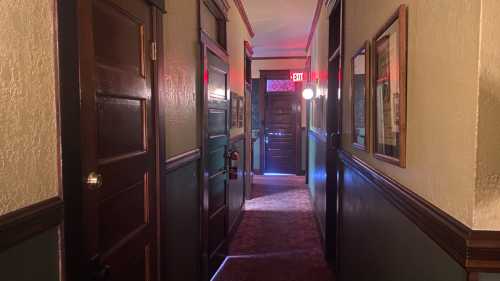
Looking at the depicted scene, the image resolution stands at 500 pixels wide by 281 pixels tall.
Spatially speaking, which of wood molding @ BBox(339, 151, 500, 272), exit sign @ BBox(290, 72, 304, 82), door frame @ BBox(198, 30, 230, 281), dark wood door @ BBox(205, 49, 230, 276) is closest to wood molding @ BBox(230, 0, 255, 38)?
dark wood door @ BBox(205, 49, 230, 276)

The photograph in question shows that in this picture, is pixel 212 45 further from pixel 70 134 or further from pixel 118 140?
pixel 70 134

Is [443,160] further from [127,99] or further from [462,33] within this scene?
[127,99]

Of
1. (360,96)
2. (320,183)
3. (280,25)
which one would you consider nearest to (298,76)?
(280,25)

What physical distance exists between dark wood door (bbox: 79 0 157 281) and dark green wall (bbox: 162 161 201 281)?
0.71 ft

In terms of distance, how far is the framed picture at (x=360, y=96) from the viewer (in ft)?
5.64

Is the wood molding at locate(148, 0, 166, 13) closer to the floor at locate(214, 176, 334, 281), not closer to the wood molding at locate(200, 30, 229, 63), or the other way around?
the wood molding at locate(200, 30, 229, 63)

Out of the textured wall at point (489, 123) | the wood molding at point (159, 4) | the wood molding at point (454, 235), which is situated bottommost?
the wood molding at point (454, 235)

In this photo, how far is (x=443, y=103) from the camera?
882 millimetres

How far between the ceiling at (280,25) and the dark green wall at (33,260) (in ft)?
12.8

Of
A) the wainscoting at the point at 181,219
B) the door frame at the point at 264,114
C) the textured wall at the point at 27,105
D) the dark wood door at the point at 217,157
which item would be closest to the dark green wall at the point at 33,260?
the textured wall at the point at 27,105

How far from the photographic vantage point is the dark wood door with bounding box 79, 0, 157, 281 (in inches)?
45.4

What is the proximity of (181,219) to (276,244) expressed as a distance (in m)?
1.90

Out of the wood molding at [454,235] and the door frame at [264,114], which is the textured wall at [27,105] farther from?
the door frame at [264,114]

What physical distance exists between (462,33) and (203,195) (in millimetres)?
2136
